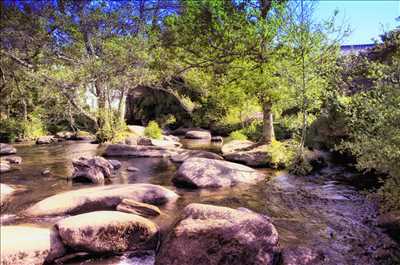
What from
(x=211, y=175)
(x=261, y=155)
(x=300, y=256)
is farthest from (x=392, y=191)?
(x=261, y=155)

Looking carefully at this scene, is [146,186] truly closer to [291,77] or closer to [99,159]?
[99,159]

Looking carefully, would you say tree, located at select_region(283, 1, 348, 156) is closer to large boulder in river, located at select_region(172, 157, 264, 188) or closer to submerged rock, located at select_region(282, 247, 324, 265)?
large boulder in river, located at select_region(172, 157, 264, 188)

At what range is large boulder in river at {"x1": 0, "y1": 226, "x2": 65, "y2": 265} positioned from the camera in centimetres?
496

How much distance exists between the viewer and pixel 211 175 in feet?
32.1

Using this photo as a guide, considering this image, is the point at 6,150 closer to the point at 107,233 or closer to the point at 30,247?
the point at 30,247

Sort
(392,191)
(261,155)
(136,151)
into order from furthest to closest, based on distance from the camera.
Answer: (136,151) < (261,155) < (392,191)

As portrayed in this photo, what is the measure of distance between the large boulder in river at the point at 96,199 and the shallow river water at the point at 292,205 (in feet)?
1.20

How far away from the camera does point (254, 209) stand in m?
7.58

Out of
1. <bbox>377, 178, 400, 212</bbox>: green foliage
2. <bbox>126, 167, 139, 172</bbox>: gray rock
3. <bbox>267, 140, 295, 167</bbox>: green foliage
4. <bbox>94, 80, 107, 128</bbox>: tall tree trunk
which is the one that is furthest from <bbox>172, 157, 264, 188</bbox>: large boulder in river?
<bbox>94, 80, 107, 128</bbox>: tall tree trunk

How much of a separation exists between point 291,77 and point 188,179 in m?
5.10

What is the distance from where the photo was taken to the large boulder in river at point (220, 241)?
15.8 ft

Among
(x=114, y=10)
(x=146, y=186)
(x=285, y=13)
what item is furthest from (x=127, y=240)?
(x=114, y=10)

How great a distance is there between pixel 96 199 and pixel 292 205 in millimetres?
4599

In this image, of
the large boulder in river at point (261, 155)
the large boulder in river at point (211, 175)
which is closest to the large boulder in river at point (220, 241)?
the large boulder in river at point (211, 175)
